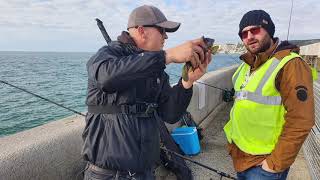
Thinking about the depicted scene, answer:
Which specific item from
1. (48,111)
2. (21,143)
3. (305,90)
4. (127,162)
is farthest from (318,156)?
(48,111)

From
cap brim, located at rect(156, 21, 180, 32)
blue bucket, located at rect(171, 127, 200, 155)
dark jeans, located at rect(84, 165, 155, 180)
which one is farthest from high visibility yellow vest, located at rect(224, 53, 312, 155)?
blue bucket, located at rect(171, 127, 200, 155)

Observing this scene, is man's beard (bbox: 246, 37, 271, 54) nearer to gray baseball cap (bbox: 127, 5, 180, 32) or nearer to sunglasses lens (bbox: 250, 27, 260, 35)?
sunglasses lens (bbox: 250, 27, 260, 35)

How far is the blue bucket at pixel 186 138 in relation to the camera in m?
6.09

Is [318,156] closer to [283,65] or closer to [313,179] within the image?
[313,179]

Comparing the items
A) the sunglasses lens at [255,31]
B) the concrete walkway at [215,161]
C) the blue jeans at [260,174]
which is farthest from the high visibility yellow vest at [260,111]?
the concrete walkway at [215,161]

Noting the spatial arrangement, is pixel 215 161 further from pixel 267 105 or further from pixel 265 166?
pixel 267 105

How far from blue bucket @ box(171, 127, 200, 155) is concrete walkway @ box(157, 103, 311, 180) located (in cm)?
21

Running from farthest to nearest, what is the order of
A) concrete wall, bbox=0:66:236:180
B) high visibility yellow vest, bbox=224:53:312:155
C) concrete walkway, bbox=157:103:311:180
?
concrete walkway, bbox=157:103:311:180 → high visibility yellow vest, bbox=224:53:312:155 → concrete wall, bbox=0:66:236:180

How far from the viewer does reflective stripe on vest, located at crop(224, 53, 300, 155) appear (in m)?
3.16

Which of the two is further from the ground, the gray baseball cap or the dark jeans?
the gray baseball cap

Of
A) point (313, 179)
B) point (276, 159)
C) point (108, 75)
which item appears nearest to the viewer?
point (108, 75)

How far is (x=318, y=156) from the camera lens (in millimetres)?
5449

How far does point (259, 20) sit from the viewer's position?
347 centimetres

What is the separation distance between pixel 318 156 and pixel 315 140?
1.15 feet
